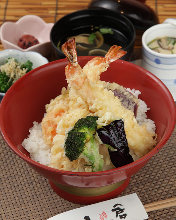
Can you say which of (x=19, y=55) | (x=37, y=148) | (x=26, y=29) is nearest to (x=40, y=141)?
(x=37, y=148)

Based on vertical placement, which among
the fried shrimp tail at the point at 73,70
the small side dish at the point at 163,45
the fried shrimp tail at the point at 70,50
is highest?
the fried shrimp tail at the point at 70,50

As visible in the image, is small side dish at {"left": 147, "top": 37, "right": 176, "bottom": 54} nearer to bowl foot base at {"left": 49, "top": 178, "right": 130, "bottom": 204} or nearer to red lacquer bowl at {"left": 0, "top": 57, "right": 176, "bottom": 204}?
red lacquer bowl at {"left": 0, "top": 57, "right": 176, "bottom": 204}

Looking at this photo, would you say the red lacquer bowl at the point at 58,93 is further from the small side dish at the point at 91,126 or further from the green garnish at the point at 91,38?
the green garnish at the point at 91,38

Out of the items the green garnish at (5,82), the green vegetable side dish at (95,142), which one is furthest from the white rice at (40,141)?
the green garnish at (5,82)

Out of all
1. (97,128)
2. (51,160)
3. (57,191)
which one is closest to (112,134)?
(97,128)

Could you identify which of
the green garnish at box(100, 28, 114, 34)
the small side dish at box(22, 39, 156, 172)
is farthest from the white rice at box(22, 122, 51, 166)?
the green garnish at box(100, 28, 114, 34)

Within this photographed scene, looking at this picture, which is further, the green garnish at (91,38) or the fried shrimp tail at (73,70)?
the green garnish at (91,38)
